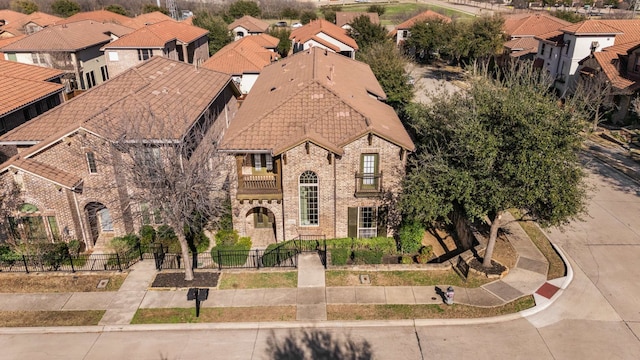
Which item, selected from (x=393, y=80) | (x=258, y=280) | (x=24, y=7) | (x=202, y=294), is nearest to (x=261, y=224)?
(x=258, y=280)

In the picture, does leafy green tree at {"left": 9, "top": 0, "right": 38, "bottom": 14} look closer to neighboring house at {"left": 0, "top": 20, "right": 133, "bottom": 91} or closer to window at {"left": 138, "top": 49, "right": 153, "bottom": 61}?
neighboring house at {"left": 0, "top": 20, "right": 133, "bottom": 91}

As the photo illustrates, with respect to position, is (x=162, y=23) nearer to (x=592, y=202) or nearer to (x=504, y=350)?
(x=592, y=202)

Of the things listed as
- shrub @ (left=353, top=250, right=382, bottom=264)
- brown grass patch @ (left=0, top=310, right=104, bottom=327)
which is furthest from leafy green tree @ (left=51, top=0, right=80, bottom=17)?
shrub @ (left=353, top=250, right=382, bottom=264)

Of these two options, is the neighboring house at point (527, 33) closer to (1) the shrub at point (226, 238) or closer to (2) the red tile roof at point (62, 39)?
(1) the shrub at point (226, 238)

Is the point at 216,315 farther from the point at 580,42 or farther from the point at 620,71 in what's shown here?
the point at 580,42

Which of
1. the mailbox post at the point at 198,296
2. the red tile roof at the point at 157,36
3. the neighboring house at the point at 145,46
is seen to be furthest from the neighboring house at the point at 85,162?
the red tile roof at the point at 157,36

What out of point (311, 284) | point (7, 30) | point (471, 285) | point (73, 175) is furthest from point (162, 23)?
point (471, 285)
